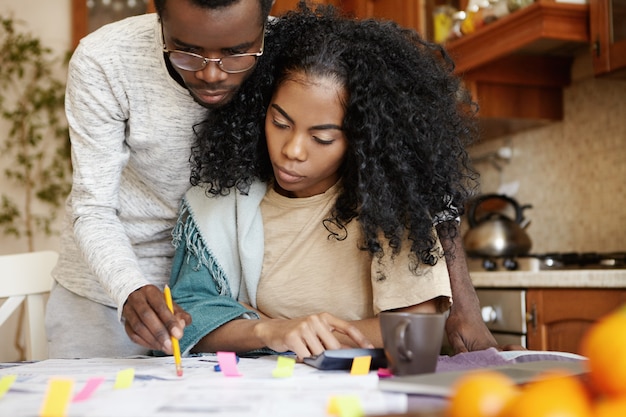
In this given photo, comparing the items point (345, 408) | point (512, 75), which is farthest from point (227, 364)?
point (512, 75)

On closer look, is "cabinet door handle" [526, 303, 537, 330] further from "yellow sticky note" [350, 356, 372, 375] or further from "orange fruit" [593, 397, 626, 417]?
"orange fruit" [593, 397, 626, 417]

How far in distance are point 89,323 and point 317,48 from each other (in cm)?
76

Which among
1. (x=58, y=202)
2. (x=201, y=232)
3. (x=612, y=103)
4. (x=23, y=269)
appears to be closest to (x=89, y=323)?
(x=23, y=269)

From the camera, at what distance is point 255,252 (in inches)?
51.8

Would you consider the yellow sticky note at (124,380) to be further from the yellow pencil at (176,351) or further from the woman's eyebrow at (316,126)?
the woman's eyebrow at (316,126)

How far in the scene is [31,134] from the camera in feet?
12.4

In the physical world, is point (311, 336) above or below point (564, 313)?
above

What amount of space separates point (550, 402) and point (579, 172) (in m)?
2.42

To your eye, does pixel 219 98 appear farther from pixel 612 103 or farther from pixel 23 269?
pixel 612 103

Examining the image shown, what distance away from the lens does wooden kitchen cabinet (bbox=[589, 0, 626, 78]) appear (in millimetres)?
2221

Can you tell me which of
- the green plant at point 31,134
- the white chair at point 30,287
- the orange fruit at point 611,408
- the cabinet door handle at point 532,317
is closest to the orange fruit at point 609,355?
the orange fruit at point 611,408

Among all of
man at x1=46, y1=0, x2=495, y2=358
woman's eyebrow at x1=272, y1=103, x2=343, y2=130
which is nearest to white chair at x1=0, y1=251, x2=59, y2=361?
man at x1=46, y1=0, x2=495, y2=358

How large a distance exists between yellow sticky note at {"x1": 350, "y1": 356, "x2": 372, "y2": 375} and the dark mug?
0.15 feet

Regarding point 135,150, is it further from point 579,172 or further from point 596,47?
point 579,172
